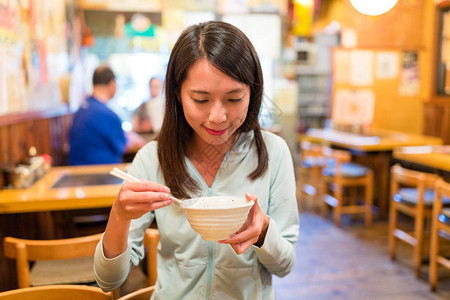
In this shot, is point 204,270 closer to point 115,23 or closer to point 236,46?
point 236,46

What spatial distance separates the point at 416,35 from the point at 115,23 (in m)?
4.12

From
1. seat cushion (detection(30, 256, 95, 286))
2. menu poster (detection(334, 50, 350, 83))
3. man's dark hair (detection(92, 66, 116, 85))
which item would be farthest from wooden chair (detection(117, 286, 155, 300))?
menu poster (detection(334, 50, 350, 83))

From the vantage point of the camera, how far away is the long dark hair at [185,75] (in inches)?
38.4

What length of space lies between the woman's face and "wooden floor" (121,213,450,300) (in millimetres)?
2192

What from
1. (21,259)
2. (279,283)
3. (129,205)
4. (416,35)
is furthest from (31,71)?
(416,35)

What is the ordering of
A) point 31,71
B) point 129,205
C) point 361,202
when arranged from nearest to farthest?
point 129,205
point 31,71
point 361,202

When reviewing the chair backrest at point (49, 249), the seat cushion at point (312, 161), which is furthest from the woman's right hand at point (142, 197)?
the seat cushion at point (312, 161)

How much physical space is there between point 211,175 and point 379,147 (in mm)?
3747

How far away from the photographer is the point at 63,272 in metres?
1.88

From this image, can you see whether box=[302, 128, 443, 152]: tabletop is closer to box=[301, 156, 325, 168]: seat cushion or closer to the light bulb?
box=[301, 156, 325, 168]: seat cushion

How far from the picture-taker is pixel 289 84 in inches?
243

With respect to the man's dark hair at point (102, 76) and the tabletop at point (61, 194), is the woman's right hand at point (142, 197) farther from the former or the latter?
the man's dark hair at point (102, 76)

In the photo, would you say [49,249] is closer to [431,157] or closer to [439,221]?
[439,221]

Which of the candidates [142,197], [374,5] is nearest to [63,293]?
[142,197]
